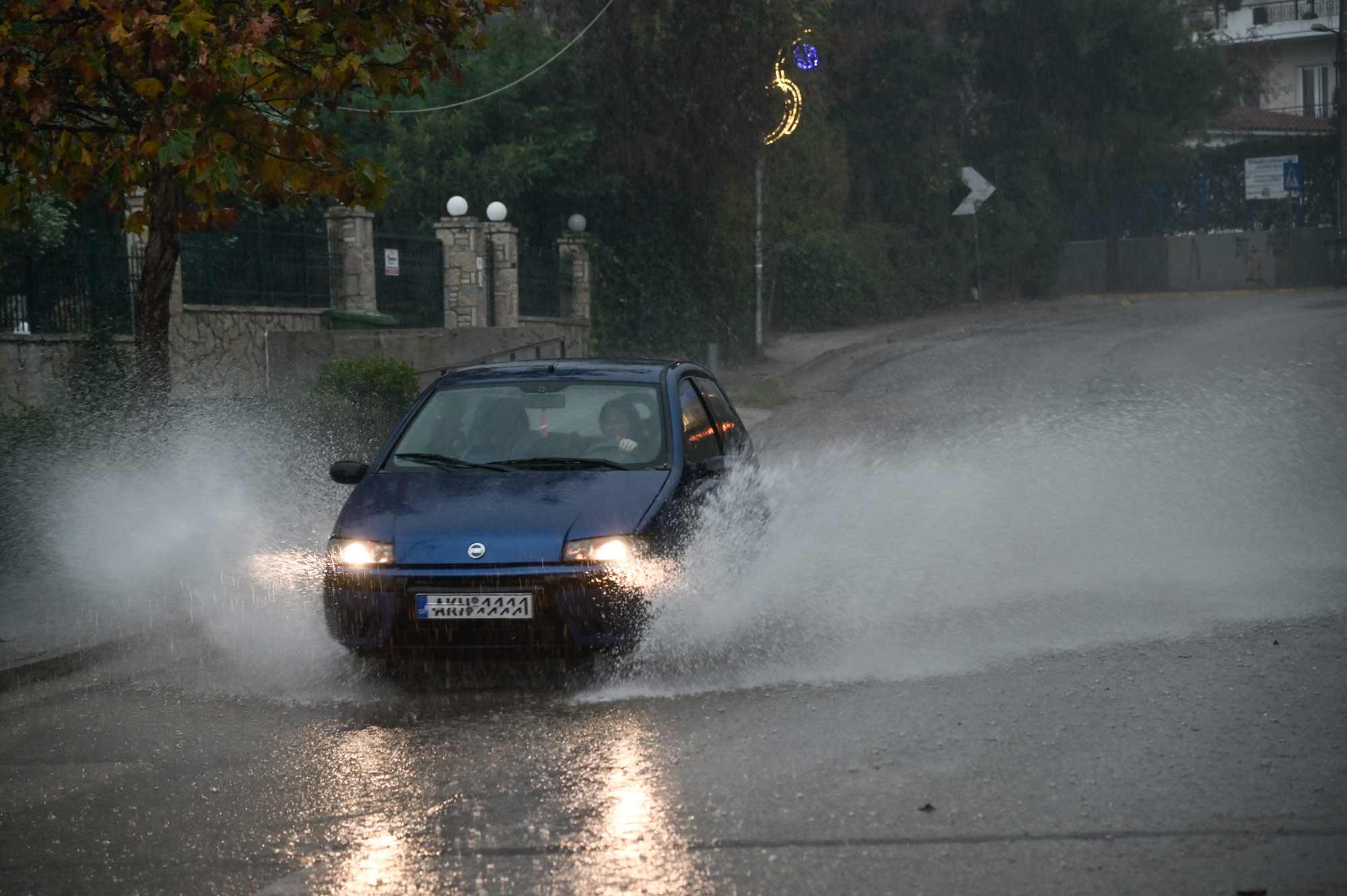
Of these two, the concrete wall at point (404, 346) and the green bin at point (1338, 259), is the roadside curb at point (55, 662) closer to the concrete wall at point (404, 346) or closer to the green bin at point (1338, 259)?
the concrete wall at point (404, 346)

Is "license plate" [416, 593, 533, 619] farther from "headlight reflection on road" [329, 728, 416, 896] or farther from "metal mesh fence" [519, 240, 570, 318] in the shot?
"metal mesh fence" [519, 240, 570, 318]

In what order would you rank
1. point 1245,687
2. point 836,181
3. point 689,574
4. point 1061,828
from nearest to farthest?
point 1061,828 → point 1245,687 → point 689,574 → point 836,181

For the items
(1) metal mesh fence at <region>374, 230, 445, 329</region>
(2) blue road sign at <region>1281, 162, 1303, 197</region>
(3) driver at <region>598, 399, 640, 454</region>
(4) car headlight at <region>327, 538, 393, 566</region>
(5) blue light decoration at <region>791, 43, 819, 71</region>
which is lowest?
(4) car headlight at <region>327, 538, 393, 566</region>

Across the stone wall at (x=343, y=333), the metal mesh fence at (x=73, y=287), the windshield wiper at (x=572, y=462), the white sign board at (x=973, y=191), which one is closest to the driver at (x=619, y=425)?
the windshield wiper at (x=572, y=462)

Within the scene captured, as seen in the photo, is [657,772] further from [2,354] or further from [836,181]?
[836,181]

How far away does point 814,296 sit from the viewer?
1369 inches

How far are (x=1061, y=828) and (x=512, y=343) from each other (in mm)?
19544

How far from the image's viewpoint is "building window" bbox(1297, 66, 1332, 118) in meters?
65.2

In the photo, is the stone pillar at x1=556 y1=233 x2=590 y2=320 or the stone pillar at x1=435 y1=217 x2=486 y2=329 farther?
the stone pillar at x1=556 y1=233 x2=590 y2=320

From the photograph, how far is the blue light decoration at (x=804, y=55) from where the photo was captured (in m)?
27.7

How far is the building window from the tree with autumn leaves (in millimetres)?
62511

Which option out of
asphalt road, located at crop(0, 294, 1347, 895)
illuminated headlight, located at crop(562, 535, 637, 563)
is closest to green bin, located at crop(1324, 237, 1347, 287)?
asphalt road, located at crop(0, 294, 1347, 895)

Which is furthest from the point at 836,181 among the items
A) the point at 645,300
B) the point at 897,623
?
the point at 897,623

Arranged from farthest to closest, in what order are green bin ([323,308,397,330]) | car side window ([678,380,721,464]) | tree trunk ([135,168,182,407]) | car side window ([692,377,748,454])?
1. green bin ([323,308,397,330])
2. tree trunk ([135,168,182,407])
3. car side window ([692,377,748,454])
4. car side window ([678,380,721,464])
